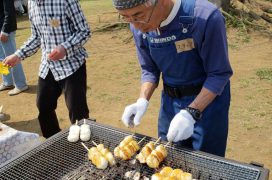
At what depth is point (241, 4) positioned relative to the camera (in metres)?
10.7

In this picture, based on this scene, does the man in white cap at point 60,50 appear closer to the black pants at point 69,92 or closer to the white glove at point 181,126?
the black pants at point 69,92

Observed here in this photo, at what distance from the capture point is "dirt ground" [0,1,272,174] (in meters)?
4.69

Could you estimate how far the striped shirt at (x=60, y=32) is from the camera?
3.55 m

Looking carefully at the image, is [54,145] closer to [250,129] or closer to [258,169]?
[258,169]

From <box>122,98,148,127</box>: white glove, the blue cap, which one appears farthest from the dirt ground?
the blue cap

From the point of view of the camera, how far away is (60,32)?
363 centimetres

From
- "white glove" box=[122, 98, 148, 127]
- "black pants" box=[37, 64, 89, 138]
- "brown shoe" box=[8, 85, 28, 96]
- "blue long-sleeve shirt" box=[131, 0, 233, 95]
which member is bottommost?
"brown shoe" box=[8, 85, 28, 96]

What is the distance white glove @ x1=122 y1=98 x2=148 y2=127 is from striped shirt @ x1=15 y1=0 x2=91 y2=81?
4.28 ft

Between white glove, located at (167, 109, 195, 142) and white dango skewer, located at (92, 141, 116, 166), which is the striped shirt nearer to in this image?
white dango skewer, located at (92, 141, 116, 166)

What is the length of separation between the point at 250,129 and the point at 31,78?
4.76m

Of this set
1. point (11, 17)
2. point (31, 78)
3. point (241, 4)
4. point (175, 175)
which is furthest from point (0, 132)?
point (241, 4)

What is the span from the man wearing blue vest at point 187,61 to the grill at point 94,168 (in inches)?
6.0

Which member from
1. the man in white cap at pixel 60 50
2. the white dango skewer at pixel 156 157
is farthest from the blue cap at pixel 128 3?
the man in white cap at pixel 60 50

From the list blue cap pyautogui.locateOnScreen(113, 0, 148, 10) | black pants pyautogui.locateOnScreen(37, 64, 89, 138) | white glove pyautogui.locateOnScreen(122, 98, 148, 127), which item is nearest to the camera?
blue cap pyautogui.locateOnScreen(113, 0, 148, 10)
